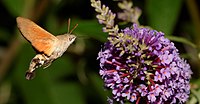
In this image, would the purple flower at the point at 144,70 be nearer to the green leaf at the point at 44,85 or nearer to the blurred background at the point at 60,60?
the blurred background at the point at 60,60

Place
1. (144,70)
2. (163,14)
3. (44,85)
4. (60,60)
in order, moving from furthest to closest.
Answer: (60,60), (44,85), (163,14), (144,70)

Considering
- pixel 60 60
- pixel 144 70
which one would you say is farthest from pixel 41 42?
pixel 60 60

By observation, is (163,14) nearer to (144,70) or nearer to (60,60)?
(144,70)

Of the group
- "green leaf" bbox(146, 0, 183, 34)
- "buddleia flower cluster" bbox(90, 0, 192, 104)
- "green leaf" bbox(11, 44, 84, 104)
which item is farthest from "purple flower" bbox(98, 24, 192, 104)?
"green leaf" bbox(11, 44, 84, 104)

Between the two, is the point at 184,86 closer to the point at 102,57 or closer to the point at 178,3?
the point at 102,57

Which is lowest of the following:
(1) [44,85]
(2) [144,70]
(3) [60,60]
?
(2) [144,70]

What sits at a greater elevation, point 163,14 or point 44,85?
point 163,14

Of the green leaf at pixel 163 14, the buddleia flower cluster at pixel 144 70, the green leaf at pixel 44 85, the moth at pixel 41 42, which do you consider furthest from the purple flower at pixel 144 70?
the green leaf at pixel 44 85
